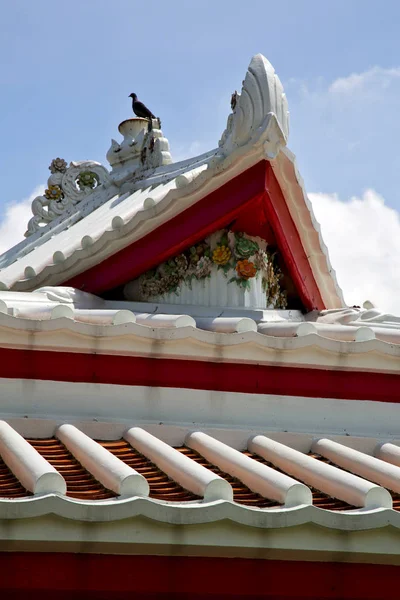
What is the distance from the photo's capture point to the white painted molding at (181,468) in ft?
12.1

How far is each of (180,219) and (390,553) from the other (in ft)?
11.7

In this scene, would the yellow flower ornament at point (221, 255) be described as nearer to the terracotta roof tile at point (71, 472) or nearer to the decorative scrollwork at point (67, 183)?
the terracotta roof tile at point (71, 472)

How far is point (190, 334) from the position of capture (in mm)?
5117

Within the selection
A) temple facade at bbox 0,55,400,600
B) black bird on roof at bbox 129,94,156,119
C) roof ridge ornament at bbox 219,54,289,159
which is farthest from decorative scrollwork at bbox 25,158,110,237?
roof ridge ornament at bbox 219,54,289,159

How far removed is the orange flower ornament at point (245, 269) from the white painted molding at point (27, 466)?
109 inches

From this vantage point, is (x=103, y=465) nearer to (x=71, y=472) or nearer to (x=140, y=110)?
(x=71, y=472)

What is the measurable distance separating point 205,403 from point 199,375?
166 mm

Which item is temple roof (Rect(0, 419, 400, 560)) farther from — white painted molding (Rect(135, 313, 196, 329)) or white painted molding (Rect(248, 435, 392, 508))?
white painted molding (Rect(135, 313, 196, 329))

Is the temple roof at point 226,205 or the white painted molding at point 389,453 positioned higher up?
the temple roof at point 226,205

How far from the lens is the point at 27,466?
377cm

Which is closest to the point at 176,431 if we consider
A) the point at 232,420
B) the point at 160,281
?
the point at 232,420

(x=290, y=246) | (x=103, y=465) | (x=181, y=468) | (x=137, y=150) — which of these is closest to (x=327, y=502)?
(x=181, y=468)

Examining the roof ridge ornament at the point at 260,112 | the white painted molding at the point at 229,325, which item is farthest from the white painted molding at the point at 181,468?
the roof ridge ornament at the point at 260,112

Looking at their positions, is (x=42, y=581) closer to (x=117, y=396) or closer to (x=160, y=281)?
(x=117, y=396)
